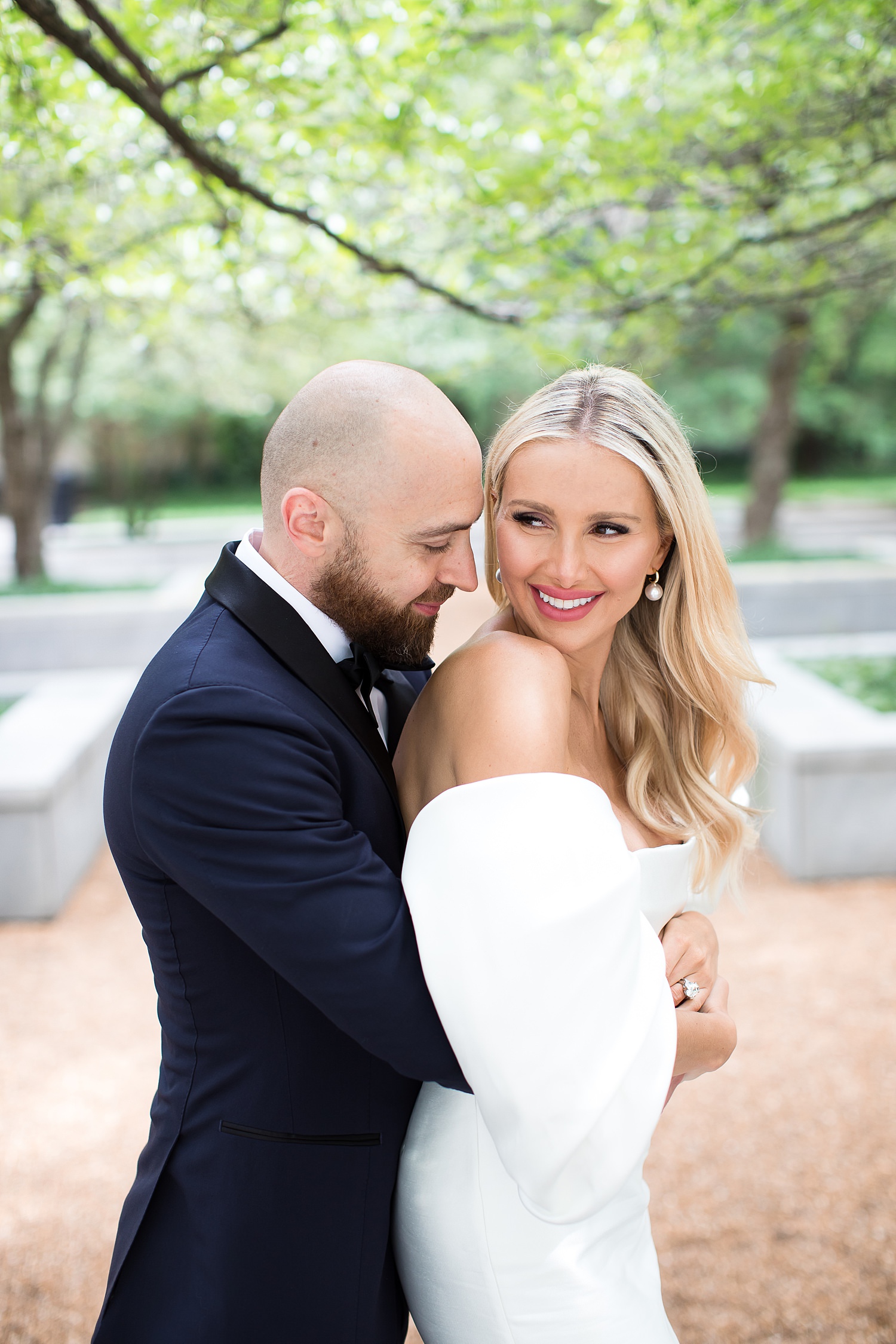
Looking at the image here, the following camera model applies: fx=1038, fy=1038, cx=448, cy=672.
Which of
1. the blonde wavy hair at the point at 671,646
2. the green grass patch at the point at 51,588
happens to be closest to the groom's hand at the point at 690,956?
the blonde wavy hair at the point at 671,646

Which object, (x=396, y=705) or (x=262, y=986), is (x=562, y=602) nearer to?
(x=396, y=705)

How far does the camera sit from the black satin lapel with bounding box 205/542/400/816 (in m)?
1.77

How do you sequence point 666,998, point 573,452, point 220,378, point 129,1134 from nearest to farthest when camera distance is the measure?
point 666,998 → point 573,452 → point 129,1134 → point 220,378

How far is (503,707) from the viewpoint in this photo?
1867 millimetres

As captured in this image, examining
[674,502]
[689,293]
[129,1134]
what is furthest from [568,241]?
[129,1134]

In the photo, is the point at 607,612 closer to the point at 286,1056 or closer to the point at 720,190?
the point at 286,1056

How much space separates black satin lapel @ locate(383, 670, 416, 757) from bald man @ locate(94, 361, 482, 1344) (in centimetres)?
32

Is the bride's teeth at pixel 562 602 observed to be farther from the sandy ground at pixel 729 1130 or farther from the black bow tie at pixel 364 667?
the sandy ground at pixel 729 1130

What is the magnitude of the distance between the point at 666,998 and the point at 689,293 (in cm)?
515

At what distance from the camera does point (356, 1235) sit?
74.7 inches

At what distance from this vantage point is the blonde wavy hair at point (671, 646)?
228 cm

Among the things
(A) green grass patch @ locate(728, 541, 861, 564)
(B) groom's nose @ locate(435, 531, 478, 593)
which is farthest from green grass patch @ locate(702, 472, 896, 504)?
(B) groom's nose @ locate(435, 531, 478, 593)

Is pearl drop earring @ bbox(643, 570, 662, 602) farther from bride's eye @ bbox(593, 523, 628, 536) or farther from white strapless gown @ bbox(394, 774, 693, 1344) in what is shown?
white strapless gown @ bbox(394, 774, 693, 1344)

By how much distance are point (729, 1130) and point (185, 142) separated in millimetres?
4503
